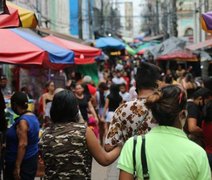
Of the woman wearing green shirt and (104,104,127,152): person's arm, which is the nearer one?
the woman wearing green shirt

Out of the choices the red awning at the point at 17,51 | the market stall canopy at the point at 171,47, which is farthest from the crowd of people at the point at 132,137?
the market stall canopy at the point at 171,47

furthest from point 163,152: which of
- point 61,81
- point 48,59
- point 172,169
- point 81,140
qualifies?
point 61,81

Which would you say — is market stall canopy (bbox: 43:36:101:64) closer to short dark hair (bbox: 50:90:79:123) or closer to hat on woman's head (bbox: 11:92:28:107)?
hat on woman's head (bbox: 11:92:28:107)

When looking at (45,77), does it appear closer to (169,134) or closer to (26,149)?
(26,149)

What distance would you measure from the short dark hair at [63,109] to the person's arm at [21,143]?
68.2 inches

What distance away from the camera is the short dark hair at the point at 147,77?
4.75 metres

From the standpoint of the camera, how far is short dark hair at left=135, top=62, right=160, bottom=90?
4750mm

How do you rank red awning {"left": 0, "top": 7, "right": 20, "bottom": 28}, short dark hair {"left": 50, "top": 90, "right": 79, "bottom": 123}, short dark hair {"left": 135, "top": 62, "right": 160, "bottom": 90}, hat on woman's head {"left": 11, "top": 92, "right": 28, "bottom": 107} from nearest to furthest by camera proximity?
short dark hair {"left": 50, "top": 90, "right": 79, "bottom": 123}
short dark hair {"left": 135, "top": 62, "right": 160, "bottom": 90}
red awning {"left": 0, "top": 7, "right": 20, "bottom": 28}
hat on woman's head {"left": 11, "top": 92, "right": 28, "bottom": 107}

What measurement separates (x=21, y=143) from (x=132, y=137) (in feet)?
9.75

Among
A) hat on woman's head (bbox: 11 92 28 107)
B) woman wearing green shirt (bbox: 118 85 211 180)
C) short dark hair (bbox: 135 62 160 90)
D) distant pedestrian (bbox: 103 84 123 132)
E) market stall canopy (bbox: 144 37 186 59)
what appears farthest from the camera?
market stall canopy (bbox: 144 37 186 59)

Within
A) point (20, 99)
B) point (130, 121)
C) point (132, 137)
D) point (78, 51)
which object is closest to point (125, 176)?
point (132, 137)

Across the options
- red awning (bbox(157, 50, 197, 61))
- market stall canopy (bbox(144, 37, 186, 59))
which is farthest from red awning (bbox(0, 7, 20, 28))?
market stall canopy (bbox(144, 37, 186, 59))

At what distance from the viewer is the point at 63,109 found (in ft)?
15.1

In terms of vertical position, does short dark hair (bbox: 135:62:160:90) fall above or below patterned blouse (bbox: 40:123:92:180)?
above
